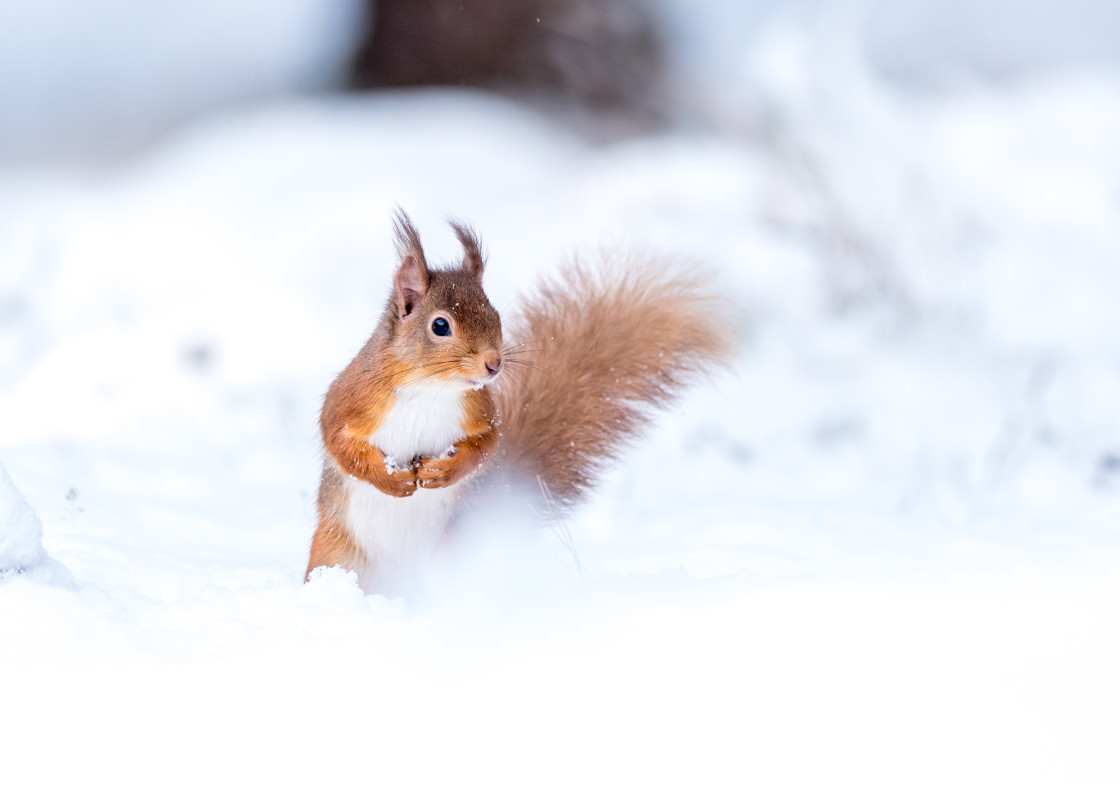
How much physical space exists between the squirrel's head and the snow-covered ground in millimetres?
355

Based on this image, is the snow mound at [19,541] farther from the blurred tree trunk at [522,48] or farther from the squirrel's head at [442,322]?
the blurred tree trunk at [522,48]

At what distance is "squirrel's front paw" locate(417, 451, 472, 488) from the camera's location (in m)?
1.69

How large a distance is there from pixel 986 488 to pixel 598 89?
12.8 feet

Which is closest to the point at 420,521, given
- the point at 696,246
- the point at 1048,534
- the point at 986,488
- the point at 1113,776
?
the point at 1113,776

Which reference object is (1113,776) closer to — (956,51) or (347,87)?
(956,51)

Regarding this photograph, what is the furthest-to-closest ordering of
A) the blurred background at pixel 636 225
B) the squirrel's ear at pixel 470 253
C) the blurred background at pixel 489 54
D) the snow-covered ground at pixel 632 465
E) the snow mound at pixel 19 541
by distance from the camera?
the blurred background at pixel 489 54 < the blurred background at pixel 636 225 < the squirrel's ear at pixel 470 253 < the snow mound at pixel 19 541 < the snow-covered ground at pixel 632 465

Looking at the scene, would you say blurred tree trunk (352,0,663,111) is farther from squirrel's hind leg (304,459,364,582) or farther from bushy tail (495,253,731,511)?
squirrel's hind leg (304,459,364,582)

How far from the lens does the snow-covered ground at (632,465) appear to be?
1.29 m

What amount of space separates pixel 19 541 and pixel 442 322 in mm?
642

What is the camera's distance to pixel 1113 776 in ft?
3.88

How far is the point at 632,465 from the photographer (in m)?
3.22

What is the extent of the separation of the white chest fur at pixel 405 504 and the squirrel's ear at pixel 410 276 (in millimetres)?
136

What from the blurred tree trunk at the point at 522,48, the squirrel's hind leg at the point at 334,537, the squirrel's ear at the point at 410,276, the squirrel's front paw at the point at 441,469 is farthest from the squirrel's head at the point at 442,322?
the blurred tree trunk at the point at 522,48

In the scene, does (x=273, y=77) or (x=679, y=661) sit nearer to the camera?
(x=679, y=661)
